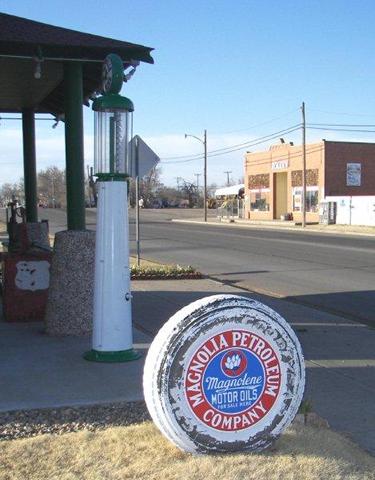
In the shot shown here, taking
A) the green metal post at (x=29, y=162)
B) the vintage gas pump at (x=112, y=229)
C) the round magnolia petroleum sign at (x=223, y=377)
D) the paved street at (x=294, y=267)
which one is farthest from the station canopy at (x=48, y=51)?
the paved street at (x=294, y=267)

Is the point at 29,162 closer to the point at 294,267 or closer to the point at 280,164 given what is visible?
the point at 294,267

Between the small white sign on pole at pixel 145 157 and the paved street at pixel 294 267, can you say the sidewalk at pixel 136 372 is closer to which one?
the paved street at pixel 294 267

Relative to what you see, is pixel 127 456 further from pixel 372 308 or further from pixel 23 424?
pixel 372 308

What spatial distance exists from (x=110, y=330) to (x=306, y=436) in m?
2.17

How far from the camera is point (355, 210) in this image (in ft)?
139

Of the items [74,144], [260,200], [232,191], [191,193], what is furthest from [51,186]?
[74,144]

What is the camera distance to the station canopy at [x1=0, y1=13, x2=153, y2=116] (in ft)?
22.4

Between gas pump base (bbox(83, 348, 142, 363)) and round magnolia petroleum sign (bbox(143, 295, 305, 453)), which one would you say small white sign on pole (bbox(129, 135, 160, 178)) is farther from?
round magnolia petroleum sign (bbox(143, 295, 305, 453))

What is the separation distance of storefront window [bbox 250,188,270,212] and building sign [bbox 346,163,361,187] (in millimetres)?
8618

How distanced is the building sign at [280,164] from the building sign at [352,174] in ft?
18.6

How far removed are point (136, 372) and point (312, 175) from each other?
4523 cm

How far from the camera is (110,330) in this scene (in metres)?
5.73

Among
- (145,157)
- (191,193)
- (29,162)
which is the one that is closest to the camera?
(29,162)

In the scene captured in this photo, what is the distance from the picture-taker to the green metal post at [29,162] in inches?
416
